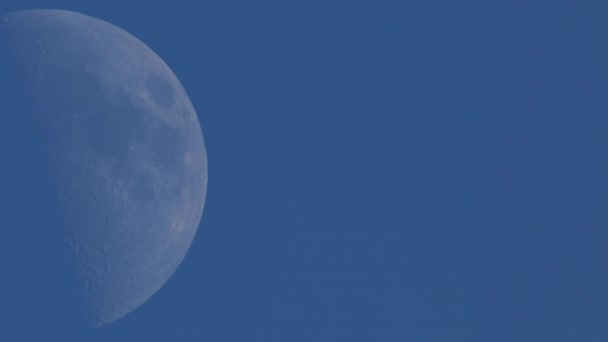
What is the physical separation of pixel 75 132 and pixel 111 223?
1522mm

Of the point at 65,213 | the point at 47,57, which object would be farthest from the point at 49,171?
the point at 47,57

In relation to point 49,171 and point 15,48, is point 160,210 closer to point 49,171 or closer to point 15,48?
point 49,171

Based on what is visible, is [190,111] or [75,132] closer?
[75,132]

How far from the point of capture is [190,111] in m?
17.9

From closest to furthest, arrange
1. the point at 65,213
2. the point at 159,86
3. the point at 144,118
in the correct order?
1. the point at 65,213
2. the point at 144,118
3. the point at 159,86

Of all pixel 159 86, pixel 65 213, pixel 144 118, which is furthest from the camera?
pixel 159 86

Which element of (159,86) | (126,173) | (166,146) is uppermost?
(159,86)

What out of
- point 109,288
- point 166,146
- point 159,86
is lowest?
point 109,288

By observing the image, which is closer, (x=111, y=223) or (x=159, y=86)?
(x=111, y=223)

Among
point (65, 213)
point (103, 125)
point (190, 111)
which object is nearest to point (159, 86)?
point (190, 111)

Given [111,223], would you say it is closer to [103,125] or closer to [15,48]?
[103,125]

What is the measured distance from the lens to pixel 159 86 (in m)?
17.0

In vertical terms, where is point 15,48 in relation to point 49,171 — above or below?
above

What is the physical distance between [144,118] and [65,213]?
2.28 metres
